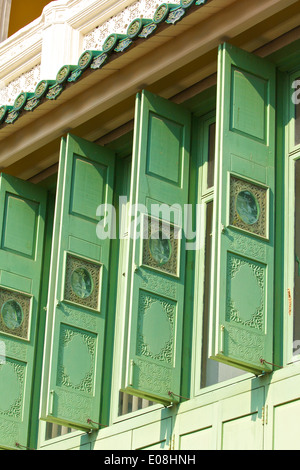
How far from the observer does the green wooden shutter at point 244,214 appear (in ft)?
34.1

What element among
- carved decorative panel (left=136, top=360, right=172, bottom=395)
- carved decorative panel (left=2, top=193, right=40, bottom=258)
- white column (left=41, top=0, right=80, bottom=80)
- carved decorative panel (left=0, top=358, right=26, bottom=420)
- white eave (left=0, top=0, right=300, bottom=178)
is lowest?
carved decorative panel (left=136, top=360, right=172, bottom=395)

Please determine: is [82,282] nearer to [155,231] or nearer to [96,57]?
[155,231]

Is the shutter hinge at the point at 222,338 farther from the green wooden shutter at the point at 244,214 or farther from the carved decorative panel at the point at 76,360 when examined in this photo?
the carved decorative panel at the point at 76,360

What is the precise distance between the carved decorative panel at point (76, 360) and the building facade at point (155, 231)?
15mm

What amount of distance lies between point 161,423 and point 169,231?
167 centimetres

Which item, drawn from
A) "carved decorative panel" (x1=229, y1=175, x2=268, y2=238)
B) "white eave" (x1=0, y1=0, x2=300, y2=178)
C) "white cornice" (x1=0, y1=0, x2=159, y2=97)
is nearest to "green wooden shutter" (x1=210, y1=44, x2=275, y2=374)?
"carved decorative panel" (x1=229, y1=175, x2=268, y2=238)

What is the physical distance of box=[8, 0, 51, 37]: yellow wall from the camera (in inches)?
648

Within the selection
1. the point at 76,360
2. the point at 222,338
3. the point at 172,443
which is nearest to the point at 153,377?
the point at 172,443

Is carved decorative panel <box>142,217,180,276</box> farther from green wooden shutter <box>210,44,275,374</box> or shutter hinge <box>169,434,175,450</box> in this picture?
shutter hinge <box>169,434,175,450</box>

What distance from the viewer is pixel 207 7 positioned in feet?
36.4

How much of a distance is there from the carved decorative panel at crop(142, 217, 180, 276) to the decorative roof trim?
1.56 meters

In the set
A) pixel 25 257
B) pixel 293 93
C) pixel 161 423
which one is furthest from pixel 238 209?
pixel 25 257

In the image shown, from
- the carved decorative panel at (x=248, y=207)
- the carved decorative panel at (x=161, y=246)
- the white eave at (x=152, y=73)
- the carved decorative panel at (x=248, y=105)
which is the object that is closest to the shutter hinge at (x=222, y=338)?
the carved decorative panel at (x=248, y=207)

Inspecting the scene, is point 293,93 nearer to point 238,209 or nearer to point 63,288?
point 238,209
